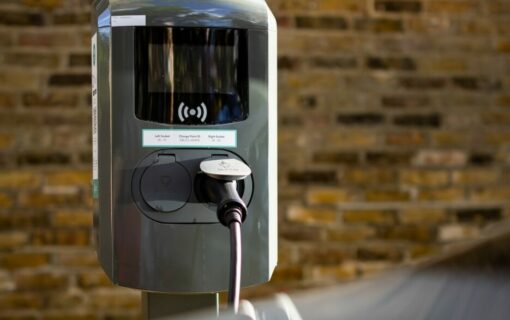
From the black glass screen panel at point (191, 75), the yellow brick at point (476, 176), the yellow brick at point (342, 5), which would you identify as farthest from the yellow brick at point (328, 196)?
the black glass screen panel at point (191, 75)

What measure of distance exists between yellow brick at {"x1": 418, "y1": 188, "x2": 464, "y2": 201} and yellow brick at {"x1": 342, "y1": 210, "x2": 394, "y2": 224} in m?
0.17

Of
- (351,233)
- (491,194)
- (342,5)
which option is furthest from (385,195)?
(342,5)

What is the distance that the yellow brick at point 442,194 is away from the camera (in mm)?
3504

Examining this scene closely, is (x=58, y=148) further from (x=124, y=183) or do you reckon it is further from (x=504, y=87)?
(x=504, y=87)

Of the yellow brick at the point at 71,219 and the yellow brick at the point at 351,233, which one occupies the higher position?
the yellow brick at the point at 71,219

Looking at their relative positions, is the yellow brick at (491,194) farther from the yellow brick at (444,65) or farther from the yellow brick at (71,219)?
the yellow brick at (71,219)

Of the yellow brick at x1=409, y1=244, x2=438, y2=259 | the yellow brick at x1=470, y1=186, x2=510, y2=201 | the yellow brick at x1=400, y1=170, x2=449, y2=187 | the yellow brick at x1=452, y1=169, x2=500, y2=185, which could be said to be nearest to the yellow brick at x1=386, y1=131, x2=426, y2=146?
the yellow brick at x1=400, y1=170, x2=449, y2=187

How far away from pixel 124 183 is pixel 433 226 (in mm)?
2031

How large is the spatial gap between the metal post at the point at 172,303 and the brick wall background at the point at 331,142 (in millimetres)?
1468

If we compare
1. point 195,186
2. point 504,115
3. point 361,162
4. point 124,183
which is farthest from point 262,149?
point 504,115

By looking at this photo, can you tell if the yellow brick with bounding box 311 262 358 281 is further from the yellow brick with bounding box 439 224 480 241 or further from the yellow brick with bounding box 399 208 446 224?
the yellow brick with bounding box 439 224 480 241

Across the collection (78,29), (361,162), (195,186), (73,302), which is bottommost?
(73,302)

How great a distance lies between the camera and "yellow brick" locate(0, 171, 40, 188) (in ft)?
10.9

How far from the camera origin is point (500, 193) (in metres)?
3.57
